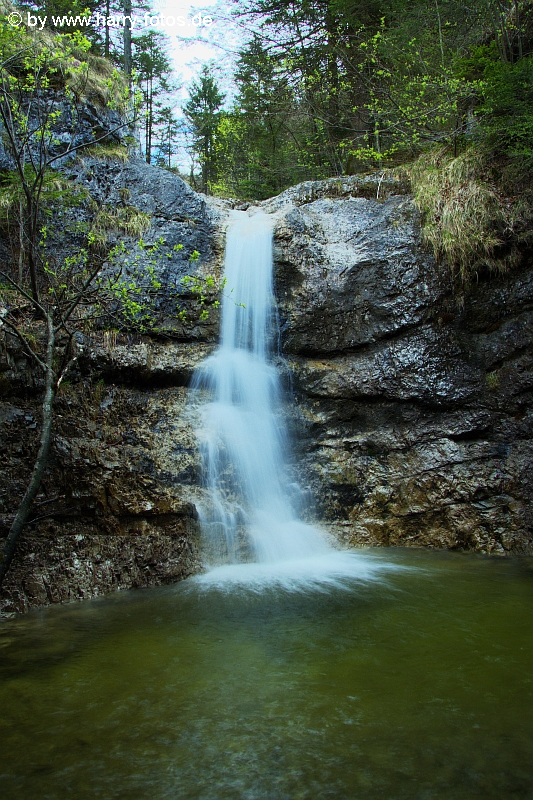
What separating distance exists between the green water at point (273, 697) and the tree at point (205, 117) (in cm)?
1890

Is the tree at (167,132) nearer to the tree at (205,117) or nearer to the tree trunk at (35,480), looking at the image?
the tree at (205,117)

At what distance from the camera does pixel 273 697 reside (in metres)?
3.26

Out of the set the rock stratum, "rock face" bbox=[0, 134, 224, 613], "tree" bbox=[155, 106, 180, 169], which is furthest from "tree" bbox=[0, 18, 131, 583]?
"tree" bbox=[155, 106, 180, 169]

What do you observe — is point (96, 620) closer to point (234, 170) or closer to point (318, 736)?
point (318, 736)

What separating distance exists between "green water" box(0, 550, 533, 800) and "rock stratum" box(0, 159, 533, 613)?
4.17 feet

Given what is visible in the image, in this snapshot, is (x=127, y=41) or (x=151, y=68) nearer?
(x=127, y=41)

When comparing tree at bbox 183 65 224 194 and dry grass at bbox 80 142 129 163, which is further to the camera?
tree at bbox 183 65 224 194

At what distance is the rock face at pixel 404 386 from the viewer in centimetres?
726

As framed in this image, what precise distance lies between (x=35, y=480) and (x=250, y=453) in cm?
331

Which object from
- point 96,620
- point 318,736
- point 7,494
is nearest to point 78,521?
point 7,494

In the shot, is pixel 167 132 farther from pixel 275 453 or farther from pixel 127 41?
pixel 275 453

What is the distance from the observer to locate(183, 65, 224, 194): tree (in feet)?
66.6

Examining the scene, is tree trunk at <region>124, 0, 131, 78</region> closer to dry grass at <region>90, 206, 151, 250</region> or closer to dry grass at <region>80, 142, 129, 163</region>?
dry grass at <region>80, 142, 129, 163</region>

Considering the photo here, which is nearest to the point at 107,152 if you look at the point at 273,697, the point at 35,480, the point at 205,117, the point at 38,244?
the point at 38,244
